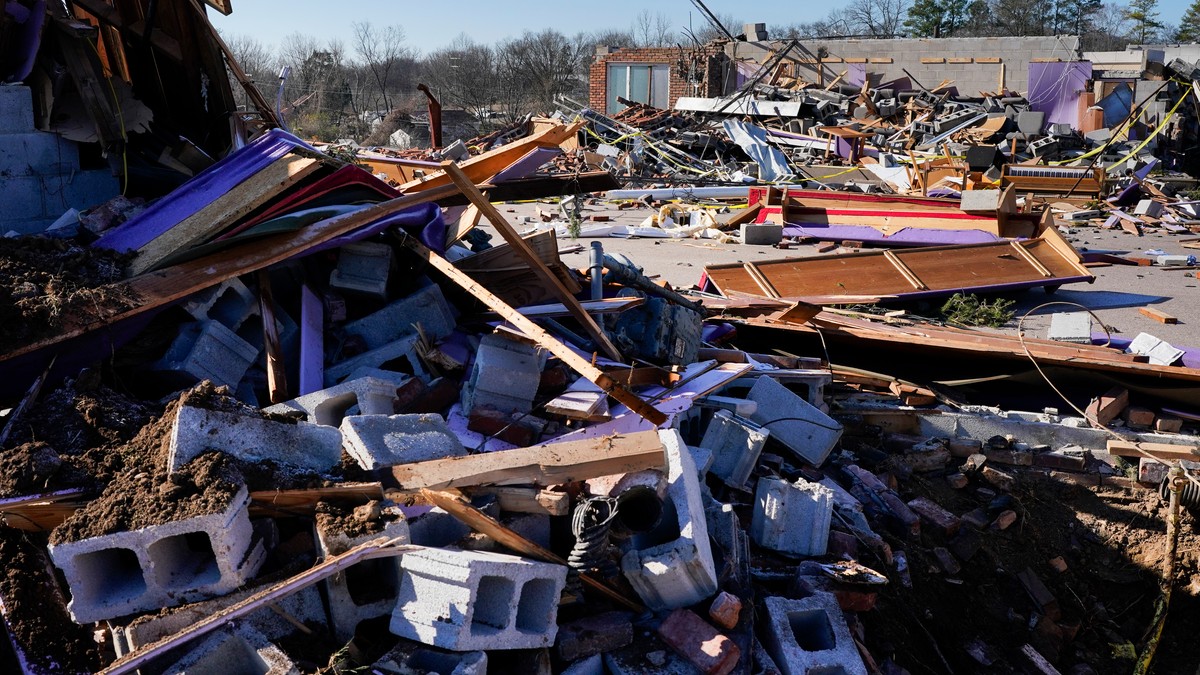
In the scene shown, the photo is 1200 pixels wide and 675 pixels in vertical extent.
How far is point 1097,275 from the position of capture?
34.1 feet

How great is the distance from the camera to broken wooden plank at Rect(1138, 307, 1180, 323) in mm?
8180

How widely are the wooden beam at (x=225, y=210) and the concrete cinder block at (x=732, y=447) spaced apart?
251cm

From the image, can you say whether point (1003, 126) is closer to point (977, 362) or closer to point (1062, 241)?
point (1062, 241)

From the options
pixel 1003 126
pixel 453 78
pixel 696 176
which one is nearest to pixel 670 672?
pixel 696 176

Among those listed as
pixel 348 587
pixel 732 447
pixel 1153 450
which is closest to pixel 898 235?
pixel 1153 450

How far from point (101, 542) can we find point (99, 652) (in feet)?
1.27

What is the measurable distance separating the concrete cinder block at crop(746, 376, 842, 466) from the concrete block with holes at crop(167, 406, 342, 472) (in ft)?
7.66

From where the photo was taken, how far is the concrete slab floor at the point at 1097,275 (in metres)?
8.15

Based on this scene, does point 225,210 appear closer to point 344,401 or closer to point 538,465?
point 344,401

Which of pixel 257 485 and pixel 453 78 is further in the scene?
pixel 453 78

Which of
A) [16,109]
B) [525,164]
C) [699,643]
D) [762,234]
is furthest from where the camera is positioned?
[762,234]

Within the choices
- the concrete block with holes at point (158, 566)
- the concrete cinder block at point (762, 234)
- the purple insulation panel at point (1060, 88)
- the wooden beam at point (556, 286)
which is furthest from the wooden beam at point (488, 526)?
the purple insulation panel at point (1060, 88)

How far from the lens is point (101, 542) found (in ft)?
9.48

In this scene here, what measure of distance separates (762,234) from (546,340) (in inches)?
315
